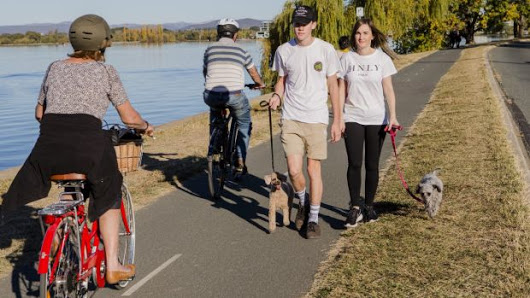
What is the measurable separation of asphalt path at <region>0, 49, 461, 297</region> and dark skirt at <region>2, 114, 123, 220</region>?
117 centimetres

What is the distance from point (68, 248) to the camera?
145 inches

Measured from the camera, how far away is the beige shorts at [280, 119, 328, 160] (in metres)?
5.71

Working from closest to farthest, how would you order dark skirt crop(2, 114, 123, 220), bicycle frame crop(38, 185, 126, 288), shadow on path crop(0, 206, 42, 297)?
1. bicycle frame crop(38, 185, 126, 288)
2. dark skirt crop(2, 114, 123, 220)
3. shadow on path crop(0, 206, 42, 297)

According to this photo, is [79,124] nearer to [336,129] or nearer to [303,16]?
[303,16]

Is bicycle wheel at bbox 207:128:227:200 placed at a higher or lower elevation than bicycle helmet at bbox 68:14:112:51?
lower

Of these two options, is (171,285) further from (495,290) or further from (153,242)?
(495,290)

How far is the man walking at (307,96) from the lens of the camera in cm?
555

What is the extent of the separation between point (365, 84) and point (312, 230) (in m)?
1.46

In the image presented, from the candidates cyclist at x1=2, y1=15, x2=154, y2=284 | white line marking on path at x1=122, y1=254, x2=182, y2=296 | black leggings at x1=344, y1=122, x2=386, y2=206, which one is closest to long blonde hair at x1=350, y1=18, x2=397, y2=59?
black leggings at x1=344, y1=122, x2=386, y2=206

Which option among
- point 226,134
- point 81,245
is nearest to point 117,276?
point 81,245

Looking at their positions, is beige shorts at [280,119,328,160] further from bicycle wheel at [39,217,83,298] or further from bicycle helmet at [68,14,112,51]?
bicycle wheel at [39,217,83,298]

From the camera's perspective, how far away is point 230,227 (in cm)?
624

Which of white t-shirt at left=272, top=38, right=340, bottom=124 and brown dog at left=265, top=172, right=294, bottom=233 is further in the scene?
brown dog at left=265, top=172, right=294, bottom=233

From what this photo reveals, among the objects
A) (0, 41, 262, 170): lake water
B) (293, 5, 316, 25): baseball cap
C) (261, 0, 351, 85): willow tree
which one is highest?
(261, 0, 351, 85): willow tree
